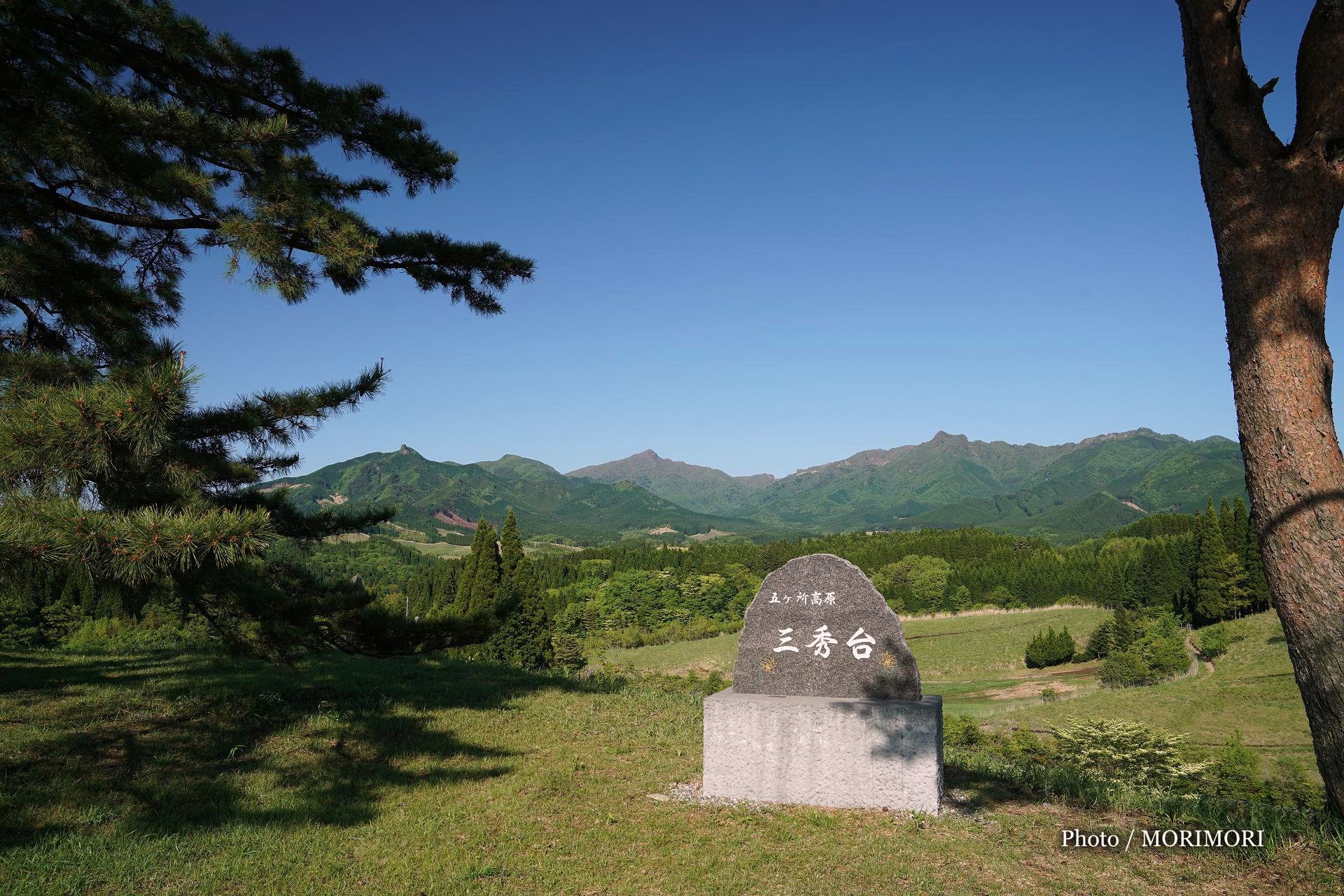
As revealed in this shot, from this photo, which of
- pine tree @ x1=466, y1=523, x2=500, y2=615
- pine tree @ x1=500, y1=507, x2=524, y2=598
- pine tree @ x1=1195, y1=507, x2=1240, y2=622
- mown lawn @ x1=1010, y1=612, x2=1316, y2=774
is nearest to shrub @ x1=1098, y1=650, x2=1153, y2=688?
mown lawn @ x1=1010, y1=612, x2=1316, y2=774

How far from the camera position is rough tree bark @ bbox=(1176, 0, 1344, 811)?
14.2 ft

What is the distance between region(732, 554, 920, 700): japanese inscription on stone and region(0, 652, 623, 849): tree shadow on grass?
9.10 ft

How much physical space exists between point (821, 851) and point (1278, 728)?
37.7 meters

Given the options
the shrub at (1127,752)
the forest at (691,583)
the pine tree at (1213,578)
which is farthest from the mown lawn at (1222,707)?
the pine tree at (1213,578)

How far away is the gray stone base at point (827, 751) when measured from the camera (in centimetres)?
663

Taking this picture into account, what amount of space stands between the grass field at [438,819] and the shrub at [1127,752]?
46.7 feet

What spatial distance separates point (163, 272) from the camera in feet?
29.6

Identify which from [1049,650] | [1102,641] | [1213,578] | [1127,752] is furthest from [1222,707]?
[1213,578]

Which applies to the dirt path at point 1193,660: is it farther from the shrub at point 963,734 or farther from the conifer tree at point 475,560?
the conifer tree at point 475,560

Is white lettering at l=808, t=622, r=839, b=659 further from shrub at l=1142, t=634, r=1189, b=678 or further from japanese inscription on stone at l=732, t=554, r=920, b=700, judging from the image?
shrub at l=1142, t=634, r=1189, b=678

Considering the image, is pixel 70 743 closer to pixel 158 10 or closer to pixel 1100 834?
pixel 158 10

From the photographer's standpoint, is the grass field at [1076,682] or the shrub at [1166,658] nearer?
the grass field at [1076,682]

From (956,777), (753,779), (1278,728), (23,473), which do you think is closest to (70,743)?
(23,473)

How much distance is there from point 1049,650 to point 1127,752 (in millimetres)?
45115
